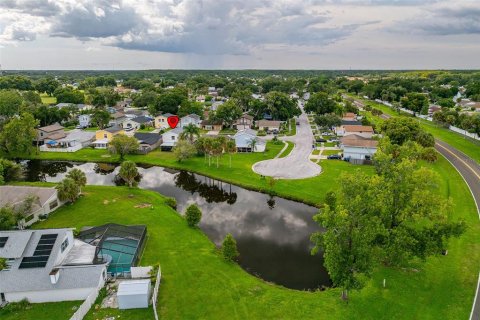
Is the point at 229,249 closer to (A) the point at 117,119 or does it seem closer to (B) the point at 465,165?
(B) the point at 465,165

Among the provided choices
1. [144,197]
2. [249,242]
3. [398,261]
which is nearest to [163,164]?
[144,197]

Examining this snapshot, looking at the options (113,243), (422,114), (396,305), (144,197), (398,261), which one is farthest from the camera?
(422,114)

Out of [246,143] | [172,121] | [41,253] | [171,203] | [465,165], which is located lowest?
[171,203]

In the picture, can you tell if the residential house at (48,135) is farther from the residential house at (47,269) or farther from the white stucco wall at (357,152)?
the white stucco wall at (357,152)

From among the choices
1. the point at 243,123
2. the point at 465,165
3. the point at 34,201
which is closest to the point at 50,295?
the point at 34,201

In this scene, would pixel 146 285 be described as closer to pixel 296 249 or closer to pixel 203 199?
pixel 296 249

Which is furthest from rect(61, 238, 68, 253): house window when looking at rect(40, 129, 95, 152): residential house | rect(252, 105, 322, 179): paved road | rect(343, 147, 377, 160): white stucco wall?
rect(343, 147, 377, 160): white stucco wall

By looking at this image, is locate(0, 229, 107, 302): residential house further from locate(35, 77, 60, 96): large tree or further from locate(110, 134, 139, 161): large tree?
locate(35, 77, 60, 96): large tree
